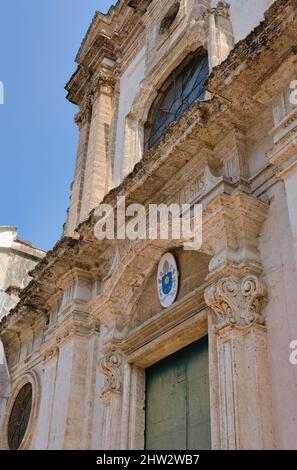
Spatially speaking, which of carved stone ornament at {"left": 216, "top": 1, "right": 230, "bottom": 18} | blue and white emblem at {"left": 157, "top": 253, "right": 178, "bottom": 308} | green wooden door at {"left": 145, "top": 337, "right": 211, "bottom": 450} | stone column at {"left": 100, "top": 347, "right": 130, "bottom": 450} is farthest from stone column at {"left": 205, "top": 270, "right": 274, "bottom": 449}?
carved stone ornament at {"left": 216, "top": 1, "right": 230, "bottom": 18}

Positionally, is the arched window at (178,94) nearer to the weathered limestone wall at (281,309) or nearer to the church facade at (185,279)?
the church facade at (185,279)

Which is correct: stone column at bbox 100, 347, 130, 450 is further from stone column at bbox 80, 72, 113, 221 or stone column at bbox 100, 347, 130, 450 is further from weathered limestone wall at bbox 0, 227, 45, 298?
weathered limestone wall at bbox 0, 227, 45, 298

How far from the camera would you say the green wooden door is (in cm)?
580

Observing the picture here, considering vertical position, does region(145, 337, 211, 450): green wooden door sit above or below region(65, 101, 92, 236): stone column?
below

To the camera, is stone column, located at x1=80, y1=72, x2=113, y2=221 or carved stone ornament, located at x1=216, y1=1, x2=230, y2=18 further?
stone column, located at x1=80, y1=72, x2=113, y2=221

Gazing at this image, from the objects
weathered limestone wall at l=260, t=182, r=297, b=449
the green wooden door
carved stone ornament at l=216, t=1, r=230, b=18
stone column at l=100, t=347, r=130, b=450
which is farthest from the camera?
carved stone ornament at l=216, t=1, r=230, b=18

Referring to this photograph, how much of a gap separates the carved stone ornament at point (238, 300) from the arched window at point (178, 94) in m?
3.55

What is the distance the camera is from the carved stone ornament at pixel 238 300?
5270 mm

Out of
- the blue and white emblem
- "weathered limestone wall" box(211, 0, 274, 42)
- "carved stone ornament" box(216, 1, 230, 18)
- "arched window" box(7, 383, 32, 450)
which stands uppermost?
"carved stone ornament" box(216, 1, 230, 18)

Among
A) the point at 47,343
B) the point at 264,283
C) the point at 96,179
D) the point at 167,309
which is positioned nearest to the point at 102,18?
the point at 96,179

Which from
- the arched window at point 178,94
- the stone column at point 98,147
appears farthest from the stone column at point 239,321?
the stone column at point 98,147

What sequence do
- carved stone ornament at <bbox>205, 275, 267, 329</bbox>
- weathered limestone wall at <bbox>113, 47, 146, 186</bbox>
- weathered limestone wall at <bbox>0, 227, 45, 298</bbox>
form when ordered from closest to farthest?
carved stone ornament at <bbox>205, 275, 267, 329</bbox> → weathered limestone wall at <bbox>113, 47, 146, 186</bbox> → weathered limestone wall at <bbox>0, 227, 45, 298</bbox>

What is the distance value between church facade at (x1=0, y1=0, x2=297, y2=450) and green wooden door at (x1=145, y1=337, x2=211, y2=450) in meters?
0.02
